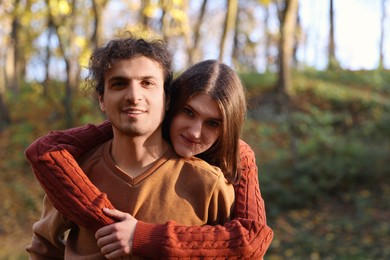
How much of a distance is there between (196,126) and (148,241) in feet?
1.68

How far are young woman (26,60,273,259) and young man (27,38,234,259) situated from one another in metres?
0.07

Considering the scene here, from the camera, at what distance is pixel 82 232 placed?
7.55 feet

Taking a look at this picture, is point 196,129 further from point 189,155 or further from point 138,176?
point 138,176

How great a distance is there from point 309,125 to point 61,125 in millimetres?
6718

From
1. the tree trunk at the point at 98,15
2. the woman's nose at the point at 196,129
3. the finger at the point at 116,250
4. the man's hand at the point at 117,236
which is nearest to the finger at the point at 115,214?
the man's hand at the point at 117,236

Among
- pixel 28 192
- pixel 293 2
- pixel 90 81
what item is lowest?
pixel 28 192

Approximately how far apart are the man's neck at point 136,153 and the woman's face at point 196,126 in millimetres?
93

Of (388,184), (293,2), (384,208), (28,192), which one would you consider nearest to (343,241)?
(384,208)

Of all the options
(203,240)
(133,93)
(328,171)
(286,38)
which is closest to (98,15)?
(286,38)

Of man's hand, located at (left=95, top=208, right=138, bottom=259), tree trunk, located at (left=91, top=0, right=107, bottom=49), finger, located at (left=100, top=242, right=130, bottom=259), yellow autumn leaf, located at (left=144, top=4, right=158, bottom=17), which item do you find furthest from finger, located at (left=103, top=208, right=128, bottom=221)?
tree trunk, located at (left=91, top=0, right=107, bottom=49)

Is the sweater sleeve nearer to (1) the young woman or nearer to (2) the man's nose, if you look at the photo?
(1) the young woman

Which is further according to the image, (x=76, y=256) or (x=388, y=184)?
(x=388, y=184)

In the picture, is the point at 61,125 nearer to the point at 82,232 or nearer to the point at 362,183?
the point at 362,183

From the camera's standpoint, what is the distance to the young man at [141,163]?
218 centimetres
